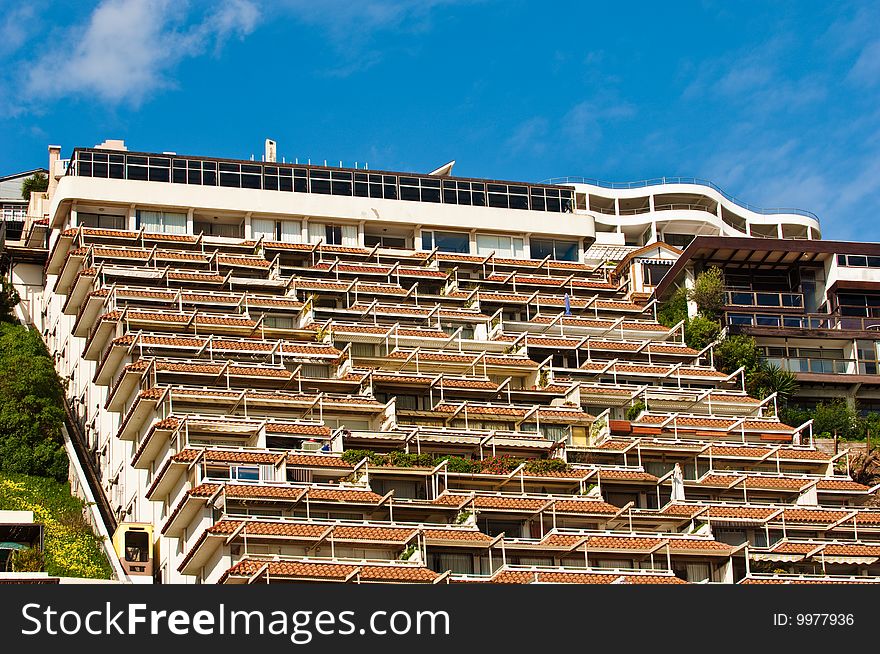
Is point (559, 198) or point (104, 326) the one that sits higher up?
point (559, 198)

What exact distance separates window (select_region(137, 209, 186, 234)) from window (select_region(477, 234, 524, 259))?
20.3 meters

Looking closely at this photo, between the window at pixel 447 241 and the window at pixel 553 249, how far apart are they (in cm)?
490

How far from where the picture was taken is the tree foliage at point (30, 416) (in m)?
104

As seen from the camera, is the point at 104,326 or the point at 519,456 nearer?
the point at 519,456

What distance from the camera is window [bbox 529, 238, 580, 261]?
132 metres

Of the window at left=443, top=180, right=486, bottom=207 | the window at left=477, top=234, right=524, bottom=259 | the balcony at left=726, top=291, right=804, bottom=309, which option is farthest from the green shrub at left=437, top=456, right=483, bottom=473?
the window at left=443, top=180, right=486, bottom=207

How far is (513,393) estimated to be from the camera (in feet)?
347

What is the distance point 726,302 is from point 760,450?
20.5 metres

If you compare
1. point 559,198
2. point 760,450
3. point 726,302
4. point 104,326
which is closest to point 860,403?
point 726,302

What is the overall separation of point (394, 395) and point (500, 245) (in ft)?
93.6

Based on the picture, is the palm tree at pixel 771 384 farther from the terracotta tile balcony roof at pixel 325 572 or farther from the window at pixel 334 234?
the terracotta tile balcony roof at pixel 325 572

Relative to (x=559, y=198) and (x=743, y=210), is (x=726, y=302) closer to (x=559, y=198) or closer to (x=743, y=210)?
(x=559, y=198)

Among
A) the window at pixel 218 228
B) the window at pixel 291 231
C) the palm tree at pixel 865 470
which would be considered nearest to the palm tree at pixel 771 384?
the palm tree at pixel 865 470

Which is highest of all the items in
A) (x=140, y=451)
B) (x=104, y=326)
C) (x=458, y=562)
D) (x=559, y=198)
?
(x=559, y=198)
